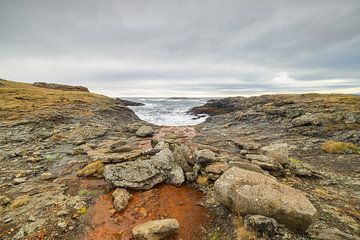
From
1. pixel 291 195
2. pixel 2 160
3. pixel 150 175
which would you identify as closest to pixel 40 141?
pixel 2 160

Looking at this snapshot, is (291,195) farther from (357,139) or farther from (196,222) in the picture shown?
(357,139)

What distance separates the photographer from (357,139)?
14.3 meters

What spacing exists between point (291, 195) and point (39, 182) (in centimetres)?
980

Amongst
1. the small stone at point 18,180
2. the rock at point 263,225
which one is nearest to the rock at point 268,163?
the rock at point 263,225

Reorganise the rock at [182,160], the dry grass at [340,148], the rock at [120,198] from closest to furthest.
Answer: the rock at [120,198] → the rock at [182,160] → the dry grass at [340,148]

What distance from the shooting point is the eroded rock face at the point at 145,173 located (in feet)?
24.7

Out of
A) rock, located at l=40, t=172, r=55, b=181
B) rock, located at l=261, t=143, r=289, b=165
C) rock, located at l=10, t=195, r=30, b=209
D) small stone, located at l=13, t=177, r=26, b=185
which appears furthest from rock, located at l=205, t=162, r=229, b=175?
small stone, located at l=13, t=177, r=26, b=185

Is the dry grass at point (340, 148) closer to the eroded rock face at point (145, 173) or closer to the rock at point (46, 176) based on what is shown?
the eroded rock face at point (145, 173)

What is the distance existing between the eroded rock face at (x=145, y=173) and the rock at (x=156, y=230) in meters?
2.37

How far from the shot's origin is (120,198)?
22.2 feet

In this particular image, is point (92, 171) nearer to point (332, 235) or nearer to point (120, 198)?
point (120, 198)

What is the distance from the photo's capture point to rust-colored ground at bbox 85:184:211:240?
5549mm

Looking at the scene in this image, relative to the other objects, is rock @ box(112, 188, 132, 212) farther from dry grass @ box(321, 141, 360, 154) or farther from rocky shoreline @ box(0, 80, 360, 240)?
dry grass @ box(321, 141, 360, 154)

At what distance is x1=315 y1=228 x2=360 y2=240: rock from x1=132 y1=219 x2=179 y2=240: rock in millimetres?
3707
